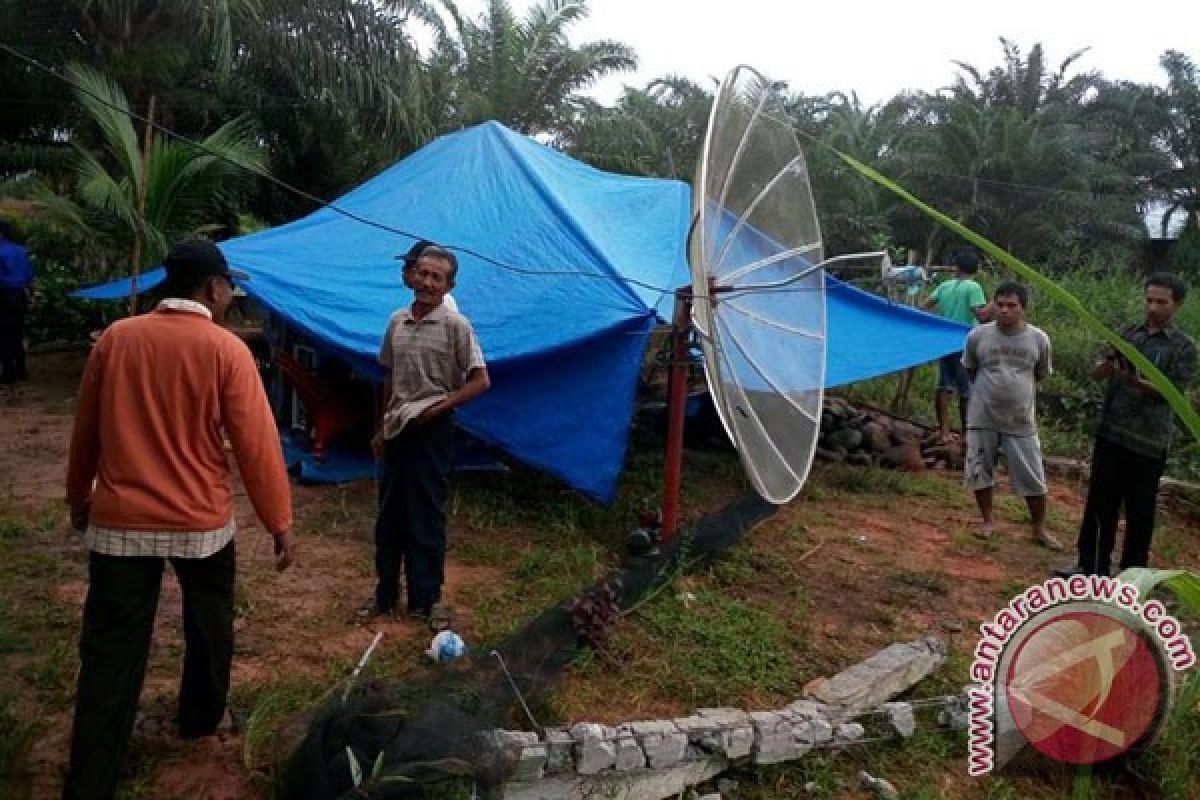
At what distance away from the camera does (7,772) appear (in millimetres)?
2281

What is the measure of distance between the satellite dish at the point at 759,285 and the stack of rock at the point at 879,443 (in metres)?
2.15

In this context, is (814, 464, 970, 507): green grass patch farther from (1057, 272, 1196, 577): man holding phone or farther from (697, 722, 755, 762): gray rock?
(697, 722, 755, 762): gray rock

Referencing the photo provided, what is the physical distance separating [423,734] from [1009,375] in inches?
140

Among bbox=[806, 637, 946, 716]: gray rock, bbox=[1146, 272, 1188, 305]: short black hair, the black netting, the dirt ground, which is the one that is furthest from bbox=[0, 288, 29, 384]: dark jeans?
bbox=[1146, 272, 1188, 305]: short black hair

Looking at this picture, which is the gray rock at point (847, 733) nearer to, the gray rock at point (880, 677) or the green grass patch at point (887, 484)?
the gray rock at point (880, 677)

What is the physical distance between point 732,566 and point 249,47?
8516 millimetres

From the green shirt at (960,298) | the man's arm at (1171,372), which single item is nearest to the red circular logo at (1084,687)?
the man's arm at (1171,372)

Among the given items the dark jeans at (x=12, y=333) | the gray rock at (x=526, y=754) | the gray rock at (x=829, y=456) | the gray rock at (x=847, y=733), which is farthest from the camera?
the dark jeans at (x=12, y=333)

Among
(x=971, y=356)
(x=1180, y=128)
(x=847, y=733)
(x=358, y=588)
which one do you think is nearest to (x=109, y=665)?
(x=358, y=588)

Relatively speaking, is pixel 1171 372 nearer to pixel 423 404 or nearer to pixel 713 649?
pixel 713 649

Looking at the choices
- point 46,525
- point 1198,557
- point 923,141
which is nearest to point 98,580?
point 46,525

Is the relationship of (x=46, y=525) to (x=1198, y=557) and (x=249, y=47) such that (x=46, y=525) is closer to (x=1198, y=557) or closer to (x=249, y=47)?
(x=1198, y=557)

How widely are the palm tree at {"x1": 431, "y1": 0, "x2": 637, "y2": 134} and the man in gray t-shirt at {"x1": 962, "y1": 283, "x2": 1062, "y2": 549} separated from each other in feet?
35.8

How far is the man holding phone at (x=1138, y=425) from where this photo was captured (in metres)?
3.89
